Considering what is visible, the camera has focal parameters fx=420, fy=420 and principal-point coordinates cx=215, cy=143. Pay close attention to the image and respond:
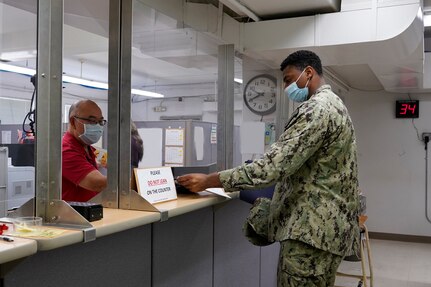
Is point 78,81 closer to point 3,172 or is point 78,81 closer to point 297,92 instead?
point 3,172

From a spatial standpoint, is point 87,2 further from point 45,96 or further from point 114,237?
point 114,237

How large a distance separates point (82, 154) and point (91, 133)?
0.11 metres

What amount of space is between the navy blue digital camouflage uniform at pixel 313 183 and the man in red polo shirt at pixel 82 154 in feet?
2.06

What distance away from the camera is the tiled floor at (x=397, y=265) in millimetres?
4445

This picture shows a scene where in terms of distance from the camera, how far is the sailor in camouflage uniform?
1.73m

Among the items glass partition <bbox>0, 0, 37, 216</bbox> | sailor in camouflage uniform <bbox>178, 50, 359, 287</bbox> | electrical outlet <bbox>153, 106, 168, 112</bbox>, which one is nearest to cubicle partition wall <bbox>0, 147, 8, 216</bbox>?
glass partition <bbox>0, 0, 37, 216</bbox>

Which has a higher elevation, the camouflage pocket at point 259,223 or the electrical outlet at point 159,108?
the electrical outlet at point 159,108

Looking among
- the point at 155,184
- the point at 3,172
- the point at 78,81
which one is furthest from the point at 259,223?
the point at 78,81

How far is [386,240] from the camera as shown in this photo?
6.37m

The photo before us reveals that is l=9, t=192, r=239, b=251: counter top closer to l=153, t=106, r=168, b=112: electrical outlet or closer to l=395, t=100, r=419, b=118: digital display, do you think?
l=395, t=100, r=419, b=118: digital display

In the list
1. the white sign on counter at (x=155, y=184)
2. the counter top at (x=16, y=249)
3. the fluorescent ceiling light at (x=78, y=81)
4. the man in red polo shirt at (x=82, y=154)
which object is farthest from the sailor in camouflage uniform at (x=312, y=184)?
the fluorescent ceiling light at (x=78, y=81)

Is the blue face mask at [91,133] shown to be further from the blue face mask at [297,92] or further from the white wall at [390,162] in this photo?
the white wall at [390,162]

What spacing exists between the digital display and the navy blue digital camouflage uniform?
4.92 meters

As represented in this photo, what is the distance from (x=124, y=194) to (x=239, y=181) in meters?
0.49
